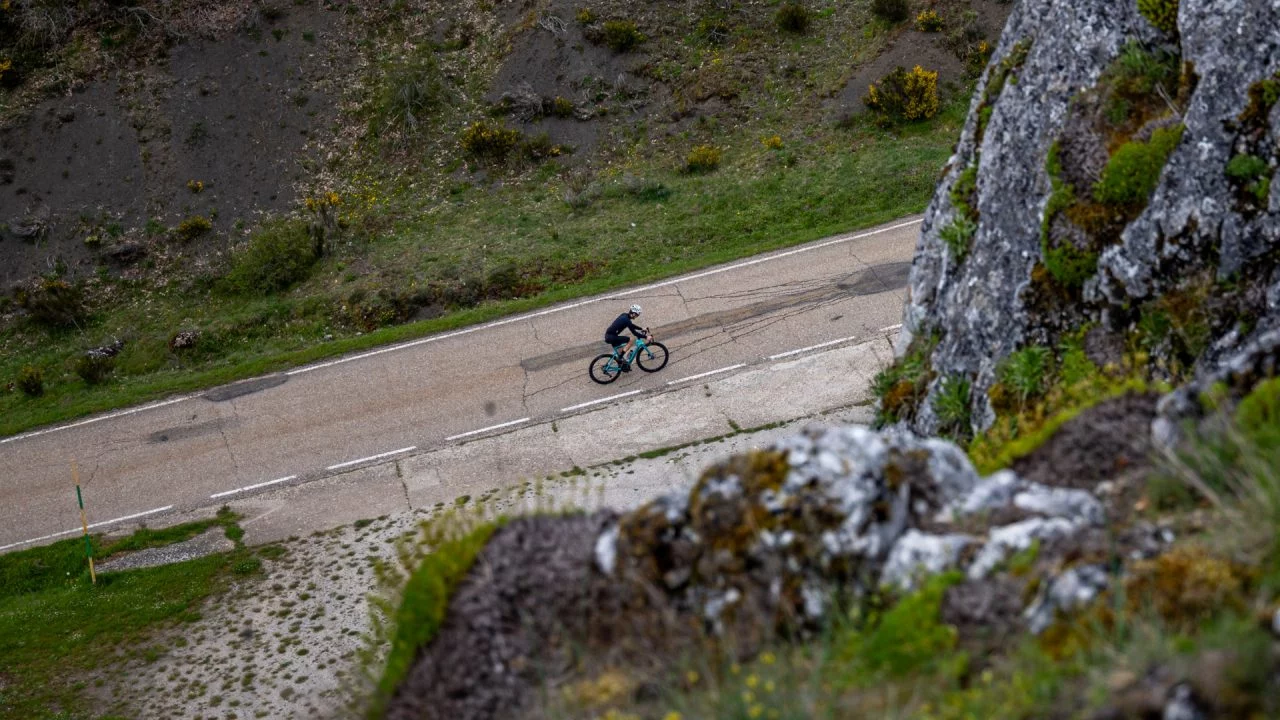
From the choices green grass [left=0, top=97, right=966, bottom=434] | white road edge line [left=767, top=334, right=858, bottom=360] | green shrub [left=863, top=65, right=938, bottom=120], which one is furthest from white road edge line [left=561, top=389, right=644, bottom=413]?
green shrub [left=863, top=65, right=938, bottom=120]

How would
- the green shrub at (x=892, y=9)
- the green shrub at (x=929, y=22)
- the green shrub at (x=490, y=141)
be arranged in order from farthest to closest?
the green shrub at (x=892, y=9) → the green shrub at (x=490, y=141) → the green shrub at (x=929, y=22)

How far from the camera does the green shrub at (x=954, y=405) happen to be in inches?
484

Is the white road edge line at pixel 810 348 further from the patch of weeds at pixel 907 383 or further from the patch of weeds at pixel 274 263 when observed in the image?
the patch of weeds at pixel 274 263

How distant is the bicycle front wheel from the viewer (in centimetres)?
2203

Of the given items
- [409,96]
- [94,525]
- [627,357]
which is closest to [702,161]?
[627,357]

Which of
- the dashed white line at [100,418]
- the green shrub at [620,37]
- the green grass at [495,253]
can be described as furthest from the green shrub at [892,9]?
the dashed white line at [100,418]

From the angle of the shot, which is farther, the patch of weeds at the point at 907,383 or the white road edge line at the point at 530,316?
the white road edge line at the point at 530,316

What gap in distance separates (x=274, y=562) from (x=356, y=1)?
26999mm

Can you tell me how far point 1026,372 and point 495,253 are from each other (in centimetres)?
1935

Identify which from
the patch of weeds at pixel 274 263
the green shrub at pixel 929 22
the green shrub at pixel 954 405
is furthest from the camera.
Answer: the green shrub at pixel 929 22

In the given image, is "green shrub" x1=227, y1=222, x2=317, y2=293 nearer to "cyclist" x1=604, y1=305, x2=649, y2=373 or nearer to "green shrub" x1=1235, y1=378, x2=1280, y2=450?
"cyclist" x1=604, y1=305, x2=649, y2=373

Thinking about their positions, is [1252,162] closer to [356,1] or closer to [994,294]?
[994,294]

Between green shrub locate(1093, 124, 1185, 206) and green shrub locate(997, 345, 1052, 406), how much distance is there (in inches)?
82.3

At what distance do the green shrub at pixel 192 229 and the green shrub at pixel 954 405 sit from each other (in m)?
26.3
